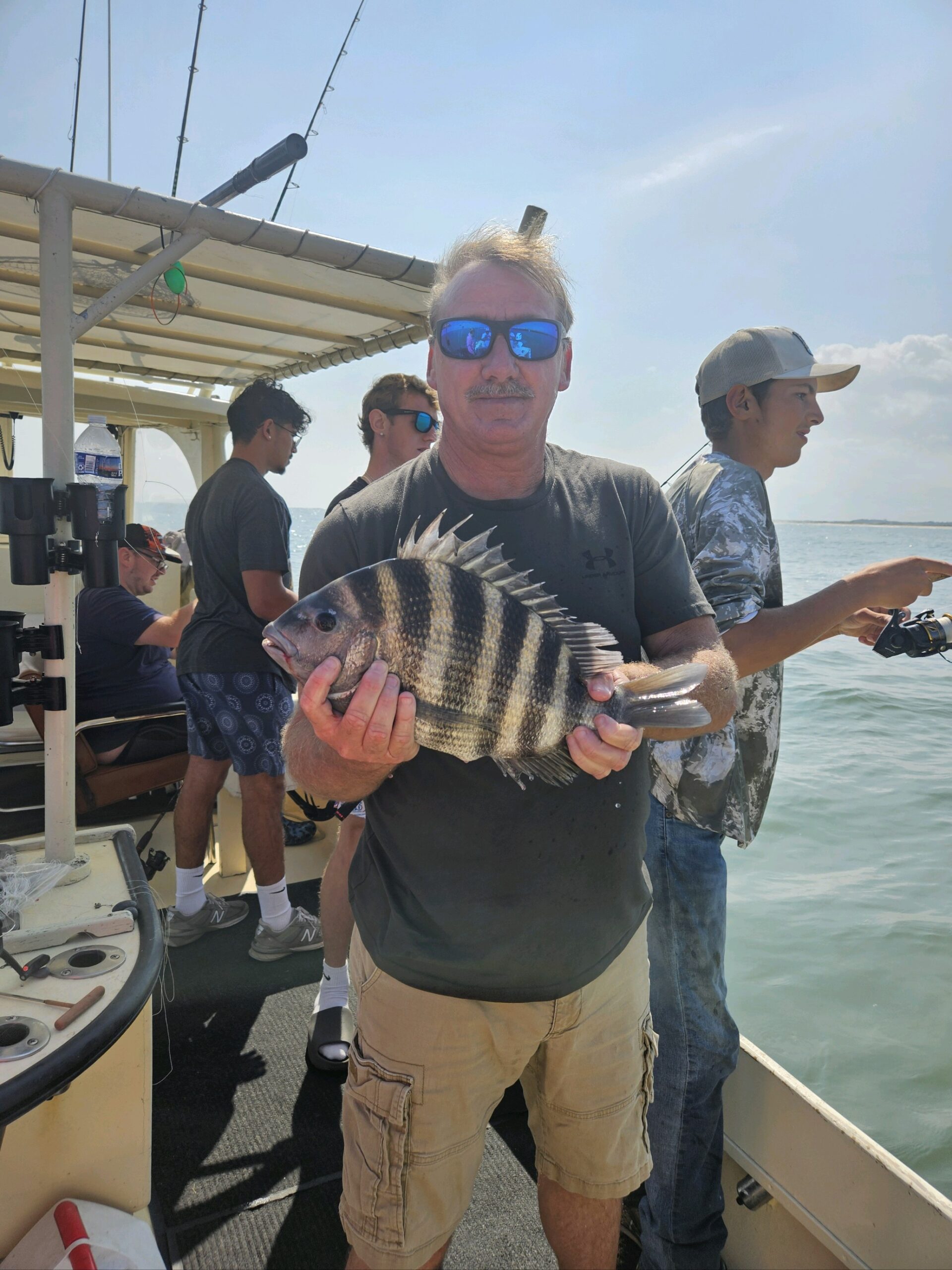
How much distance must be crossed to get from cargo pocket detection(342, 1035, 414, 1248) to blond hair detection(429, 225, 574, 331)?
1658 millimetres

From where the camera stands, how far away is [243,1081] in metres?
2.77

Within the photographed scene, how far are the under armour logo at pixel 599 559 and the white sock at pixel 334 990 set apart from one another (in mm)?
2193

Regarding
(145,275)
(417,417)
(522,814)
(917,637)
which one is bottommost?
(522,814)

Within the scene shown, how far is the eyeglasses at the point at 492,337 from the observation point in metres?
1.60

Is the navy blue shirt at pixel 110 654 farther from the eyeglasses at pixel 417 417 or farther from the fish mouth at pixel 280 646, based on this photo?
the fish mouth at pixel 280 646

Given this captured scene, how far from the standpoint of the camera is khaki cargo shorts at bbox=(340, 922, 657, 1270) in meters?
1.47

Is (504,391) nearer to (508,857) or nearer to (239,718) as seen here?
(508,857)

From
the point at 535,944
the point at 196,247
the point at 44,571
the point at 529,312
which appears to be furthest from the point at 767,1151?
the point at 196,247

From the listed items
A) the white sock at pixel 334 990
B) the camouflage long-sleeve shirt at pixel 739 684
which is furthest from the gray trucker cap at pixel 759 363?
the white sock at pixel 334 990

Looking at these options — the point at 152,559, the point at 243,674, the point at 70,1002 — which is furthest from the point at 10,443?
the point at 70,1002

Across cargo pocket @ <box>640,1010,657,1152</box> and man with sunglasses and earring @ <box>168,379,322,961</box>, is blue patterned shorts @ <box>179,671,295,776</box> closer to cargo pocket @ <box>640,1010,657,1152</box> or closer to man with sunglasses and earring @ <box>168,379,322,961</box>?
man with sunglasses and earring @ <box>168,379,322,961</box>

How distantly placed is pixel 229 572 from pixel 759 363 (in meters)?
2.39

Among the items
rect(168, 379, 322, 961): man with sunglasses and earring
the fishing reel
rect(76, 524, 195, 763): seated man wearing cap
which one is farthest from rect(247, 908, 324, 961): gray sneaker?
the fishing reel

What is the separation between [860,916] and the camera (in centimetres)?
784
